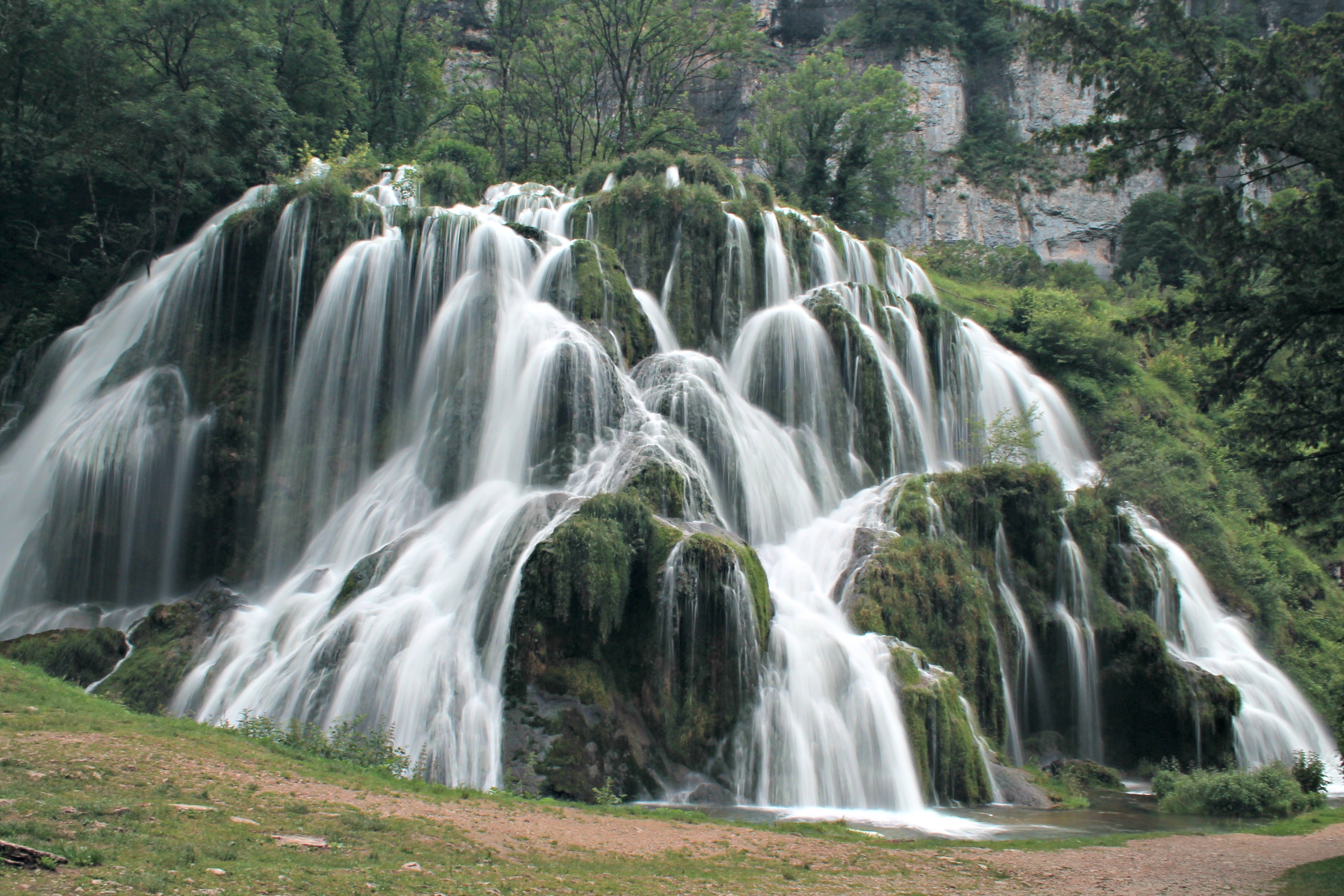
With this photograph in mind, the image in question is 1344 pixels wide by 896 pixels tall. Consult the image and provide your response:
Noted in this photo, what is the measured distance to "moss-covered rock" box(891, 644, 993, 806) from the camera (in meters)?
13.5

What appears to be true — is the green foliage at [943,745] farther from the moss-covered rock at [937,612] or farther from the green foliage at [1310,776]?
the green foliage at [1310,776]

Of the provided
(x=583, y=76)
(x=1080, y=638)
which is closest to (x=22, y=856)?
(x=1080, y=638)

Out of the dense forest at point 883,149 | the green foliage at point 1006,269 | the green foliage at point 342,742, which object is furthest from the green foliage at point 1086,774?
the green foliage at point 1006,269

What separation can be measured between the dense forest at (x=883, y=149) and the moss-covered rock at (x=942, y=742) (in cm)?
487

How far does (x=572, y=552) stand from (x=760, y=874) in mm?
6652

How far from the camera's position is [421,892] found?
18.3 ft

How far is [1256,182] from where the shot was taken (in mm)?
10547

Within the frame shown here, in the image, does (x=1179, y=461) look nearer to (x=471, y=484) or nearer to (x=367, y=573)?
(x=471, y=484)

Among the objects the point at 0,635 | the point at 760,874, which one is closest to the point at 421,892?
the point at 760,874

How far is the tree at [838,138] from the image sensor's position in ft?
137

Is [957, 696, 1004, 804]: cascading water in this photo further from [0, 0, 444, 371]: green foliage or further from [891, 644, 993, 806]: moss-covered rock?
[0, 0, 444, 371]: green foliage

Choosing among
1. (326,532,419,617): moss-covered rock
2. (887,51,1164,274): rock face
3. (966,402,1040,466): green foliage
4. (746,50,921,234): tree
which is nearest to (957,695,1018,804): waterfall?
(966,402,1040,466): green foliage

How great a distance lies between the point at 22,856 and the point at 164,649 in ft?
37.7

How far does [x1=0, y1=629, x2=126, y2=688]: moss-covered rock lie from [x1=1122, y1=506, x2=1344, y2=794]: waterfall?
2003 centimetres
